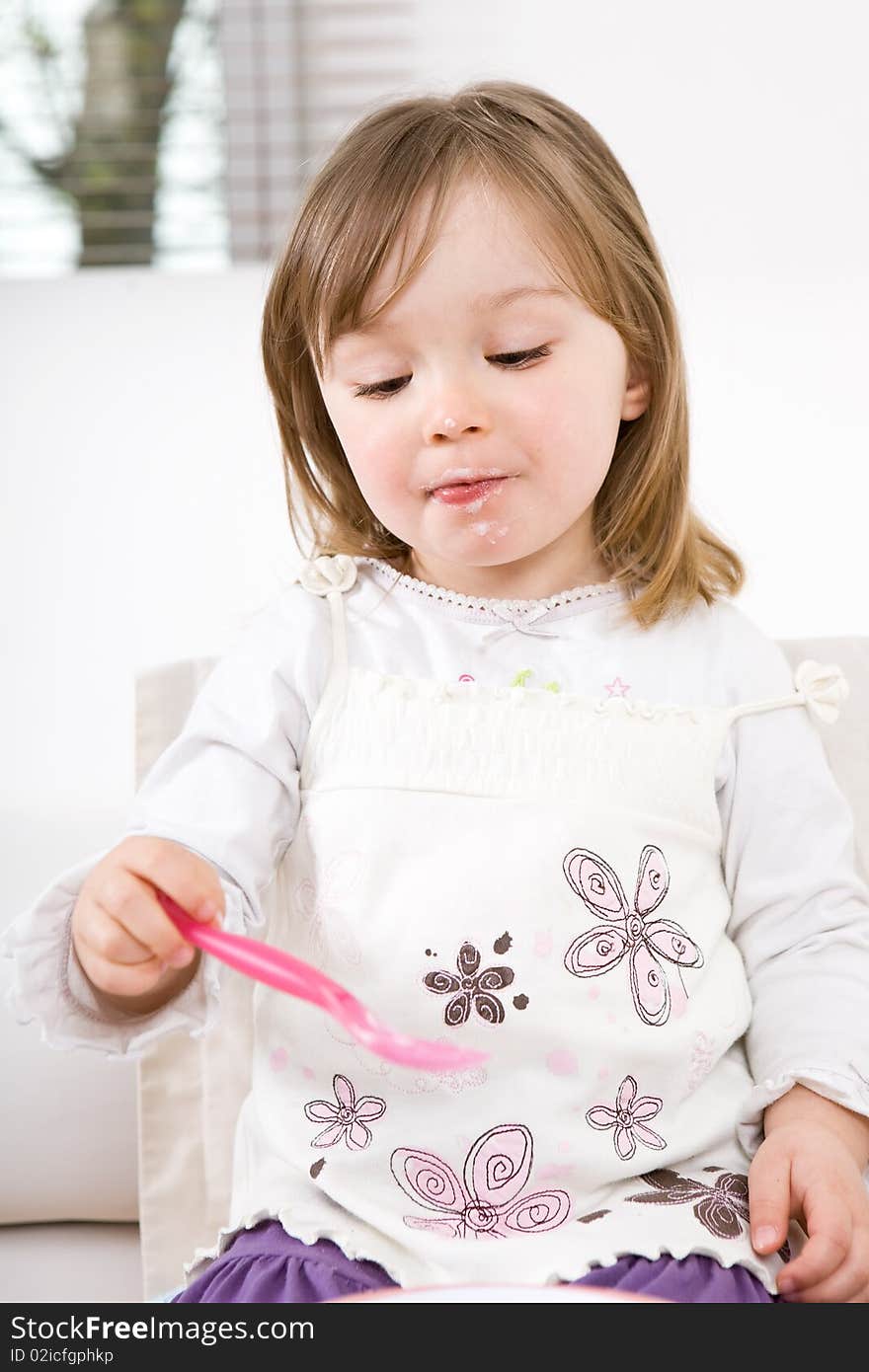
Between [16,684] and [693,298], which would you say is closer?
[16,684]

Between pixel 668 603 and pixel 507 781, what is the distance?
180mm

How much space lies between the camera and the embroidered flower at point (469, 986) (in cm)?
76

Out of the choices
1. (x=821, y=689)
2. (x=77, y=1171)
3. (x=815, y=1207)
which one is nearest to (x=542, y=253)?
(x=821, y=689)

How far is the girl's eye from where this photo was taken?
2.64 ft

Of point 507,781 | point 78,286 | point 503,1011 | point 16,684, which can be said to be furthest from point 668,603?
point 78,286

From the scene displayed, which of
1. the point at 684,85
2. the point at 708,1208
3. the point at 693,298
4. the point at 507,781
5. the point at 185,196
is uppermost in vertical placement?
the point at 684,85

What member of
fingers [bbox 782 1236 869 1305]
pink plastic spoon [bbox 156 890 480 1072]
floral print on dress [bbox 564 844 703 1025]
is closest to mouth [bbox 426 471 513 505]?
floral print on dress [bbox 564 844 703 1025]

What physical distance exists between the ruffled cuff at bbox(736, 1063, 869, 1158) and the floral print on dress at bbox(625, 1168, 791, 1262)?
42 millimetres

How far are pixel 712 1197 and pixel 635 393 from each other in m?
0.48

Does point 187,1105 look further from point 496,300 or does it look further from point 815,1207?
point 496,300

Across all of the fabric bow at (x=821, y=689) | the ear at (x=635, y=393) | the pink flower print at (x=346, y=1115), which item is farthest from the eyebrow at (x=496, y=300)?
the pink flower print at (x=346, y=1115)
